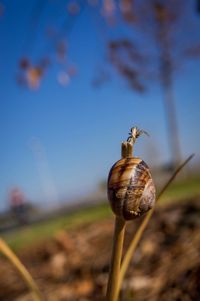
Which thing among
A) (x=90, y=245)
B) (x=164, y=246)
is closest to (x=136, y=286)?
(x=164, y=246)

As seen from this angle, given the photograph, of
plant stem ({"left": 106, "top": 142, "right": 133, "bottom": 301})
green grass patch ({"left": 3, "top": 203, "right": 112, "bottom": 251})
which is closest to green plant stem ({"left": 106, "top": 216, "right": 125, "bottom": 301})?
plant stem ({"left": 106, "top": 142, "right": 133, "bottom": 301})

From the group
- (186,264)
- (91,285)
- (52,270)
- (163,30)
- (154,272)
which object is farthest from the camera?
(163,30)

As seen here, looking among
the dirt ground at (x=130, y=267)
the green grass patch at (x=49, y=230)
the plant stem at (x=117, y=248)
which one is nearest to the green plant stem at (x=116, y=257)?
the plant stem at (x=117, y=248)

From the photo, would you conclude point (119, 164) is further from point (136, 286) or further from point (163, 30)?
point (163, 30)

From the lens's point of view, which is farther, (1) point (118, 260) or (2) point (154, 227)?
(2) point (154, 227)

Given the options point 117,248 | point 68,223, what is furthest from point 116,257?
point 68,223

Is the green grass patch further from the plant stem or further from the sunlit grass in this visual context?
the plant stem

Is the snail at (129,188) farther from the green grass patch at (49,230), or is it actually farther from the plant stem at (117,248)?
the green grass patch at (49,230)
